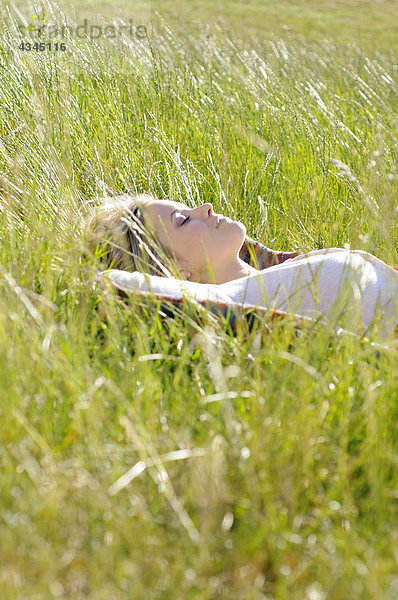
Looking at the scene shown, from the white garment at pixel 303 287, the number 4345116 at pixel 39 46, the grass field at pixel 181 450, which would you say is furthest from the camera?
the number 4345116 at pixel 39 46

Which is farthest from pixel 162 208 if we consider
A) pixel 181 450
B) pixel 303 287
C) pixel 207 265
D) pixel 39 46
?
pixel 39 46

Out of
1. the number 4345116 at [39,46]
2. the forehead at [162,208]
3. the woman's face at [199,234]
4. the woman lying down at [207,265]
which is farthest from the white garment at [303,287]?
the number 4345116 at [39,46]

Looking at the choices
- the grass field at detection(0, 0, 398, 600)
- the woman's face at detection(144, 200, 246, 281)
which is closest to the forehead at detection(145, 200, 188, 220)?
the woman's face at detection(144, 200, 246, 281)

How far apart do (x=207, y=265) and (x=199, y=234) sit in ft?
0.71

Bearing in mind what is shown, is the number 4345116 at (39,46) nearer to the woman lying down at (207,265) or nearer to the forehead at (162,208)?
the woman lying down at (207,265)

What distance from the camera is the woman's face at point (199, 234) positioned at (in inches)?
96.5

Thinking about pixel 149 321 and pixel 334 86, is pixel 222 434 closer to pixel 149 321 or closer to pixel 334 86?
pixel 149 321

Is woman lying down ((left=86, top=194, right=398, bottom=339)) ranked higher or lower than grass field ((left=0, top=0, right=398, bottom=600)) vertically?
lower

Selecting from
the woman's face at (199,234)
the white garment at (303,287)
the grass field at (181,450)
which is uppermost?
the grass field at (181,450)

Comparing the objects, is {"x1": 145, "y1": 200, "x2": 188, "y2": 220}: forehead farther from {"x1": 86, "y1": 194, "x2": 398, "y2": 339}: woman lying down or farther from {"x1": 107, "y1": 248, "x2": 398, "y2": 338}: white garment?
Result: {"x1": 107, "y1": 248, "x2": 398, "y2": 338}: white garment

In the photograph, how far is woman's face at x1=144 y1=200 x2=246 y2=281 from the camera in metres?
2.45

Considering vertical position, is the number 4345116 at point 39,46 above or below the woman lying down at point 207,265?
above

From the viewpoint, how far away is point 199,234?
96.3 inches

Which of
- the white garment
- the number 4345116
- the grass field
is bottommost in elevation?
the white garment
